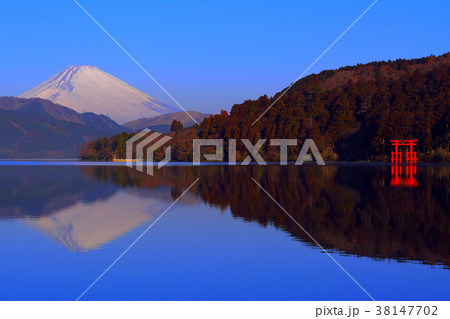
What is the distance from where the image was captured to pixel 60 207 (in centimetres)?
2150

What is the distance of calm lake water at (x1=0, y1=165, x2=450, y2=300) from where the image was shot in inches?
355

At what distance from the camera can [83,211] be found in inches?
797

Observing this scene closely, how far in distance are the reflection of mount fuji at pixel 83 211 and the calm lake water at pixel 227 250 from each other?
0.04 meters

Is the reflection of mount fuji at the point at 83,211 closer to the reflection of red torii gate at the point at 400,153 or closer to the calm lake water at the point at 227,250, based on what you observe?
the calm lake water at the point at 227,250

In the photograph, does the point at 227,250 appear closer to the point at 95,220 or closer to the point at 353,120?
the point at 95,220

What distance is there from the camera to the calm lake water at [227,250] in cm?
902

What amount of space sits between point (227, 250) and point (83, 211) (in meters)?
8.99

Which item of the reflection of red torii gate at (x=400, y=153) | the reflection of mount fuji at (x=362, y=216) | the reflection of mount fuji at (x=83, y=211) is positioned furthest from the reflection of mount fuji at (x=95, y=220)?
the reflection of red torii gate at (x=400, y=153)

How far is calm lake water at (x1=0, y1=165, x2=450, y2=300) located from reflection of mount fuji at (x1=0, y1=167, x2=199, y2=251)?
45 mm

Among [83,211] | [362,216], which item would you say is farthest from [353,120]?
[362,216]

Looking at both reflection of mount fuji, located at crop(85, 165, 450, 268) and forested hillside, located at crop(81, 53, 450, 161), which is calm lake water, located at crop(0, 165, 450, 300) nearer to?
reflection of mount fuji, located at crop(85, 165, 450, 268)
